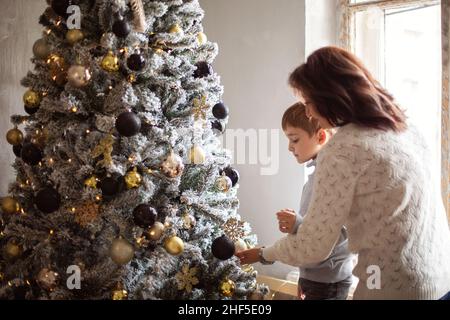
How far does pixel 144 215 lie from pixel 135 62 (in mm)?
478

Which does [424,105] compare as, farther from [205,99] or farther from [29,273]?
[29,273]

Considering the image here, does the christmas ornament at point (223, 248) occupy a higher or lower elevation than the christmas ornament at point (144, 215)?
lower

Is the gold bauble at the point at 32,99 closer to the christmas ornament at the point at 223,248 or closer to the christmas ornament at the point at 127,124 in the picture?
the christmas ornament at the point at 127,124

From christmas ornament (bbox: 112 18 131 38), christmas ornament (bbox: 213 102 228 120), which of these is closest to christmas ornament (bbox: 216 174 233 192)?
christmas ornament (bbox: 213 102 228 120)

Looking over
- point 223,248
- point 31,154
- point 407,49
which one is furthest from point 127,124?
point 407,49

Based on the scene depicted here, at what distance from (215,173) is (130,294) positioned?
48 centimetres

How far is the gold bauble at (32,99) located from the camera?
5.74ft

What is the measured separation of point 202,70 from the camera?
1.83 metres

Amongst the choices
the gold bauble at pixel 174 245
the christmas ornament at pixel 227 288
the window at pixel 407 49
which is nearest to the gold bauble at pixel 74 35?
the gold bauble at pixel 174 245

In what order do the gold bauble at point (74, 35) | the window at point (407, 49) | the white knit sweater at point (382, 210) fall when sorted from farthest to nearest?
the window at point (407, 49) → the gold bauble at point (74, 35) → the white knit sweater at point (382, 210)

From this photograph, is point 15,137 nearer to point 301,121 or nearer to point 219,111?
point 219,111

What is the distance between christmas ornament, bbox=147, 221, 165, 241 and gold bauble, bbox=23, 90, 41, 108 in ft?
1.92

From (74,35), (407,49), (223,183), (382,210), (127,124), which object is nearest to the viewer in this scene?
(382,210)

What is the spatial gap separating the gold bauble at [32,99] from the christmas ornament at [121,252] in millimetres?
554
